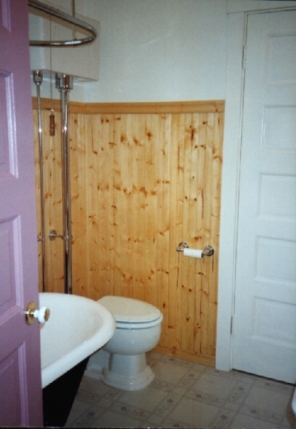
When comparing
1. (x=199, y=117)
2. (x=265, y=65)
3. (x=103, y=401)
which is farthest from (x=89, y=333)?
(x=265, y=65)

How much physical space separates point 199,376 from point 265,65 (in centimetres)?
190

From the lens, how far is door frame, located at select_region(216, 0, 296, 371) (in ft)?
8.75

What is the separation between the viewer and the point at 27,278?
5.06ft

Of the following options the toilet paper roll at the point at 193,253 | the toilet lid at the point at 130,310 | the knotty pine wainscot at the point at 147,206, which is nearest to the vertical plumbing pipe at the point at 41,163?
the knotty pine wainscot at the point at 147,206

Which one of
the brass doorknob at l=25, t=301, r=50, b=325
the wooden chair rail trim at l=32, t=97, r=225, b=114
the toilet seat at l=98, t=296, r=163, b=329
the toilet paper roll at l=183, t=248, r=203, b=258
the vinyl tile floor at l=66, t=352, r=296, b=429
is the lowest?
the vinyl tile floor at l=66, t=352, r=296, b=429

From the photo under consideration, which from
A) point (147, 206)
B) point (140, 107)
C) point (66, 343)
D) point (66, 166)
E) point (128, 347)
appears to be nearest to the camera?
point (66, 343)

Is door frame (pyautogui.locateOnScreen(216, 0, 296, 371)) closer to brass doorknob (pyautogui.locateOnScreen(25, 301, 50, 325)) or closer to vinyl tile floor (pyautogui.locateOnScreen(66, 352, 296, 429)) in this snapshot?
vinyl tile floor (pyautogui.locateOnScreen(66, 352, 296, 429))

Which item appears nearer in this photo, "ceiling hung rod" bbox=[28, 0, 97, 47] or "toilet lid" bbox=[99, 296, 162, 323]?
"ceiling hung rod" bbox=[28, 0, 97, 47]

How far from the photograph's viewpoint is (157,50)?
116 inches

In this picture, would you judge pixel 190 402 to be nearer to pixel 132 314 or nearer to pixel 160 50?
pixel 132 314

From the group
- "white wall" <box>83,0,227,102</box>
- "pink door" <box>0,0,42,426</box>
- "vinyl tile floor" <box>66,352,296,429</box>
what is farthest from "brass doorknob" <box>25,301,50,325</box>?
"white wall" <box>83,0,227,102</box>

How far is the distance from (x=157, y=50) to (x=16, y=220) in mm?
1869

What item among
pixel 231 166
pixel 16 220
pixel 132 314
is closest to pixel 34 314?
pixel 16 220

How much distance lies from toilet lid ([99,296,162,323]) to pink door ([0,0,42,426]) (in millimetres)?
1196
